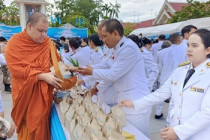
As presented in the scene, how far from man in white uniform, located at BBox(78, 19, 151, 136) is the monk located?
38 cm

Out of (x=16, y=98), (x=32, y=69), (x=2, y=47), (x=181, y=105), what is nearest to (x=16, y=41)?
(x=32, y=69)

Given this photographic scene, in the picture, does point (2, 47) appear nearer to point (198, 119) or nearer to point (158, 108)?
point (158, 108)

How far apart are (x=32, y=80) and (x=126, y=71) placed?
0.87m

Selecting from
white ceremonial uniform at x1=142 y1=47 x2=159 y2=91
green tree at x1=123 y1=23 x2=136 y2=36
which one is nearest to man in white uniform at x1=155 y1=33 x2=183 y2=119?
white ceremonial uniform at x1=142 y1=47 x2=159 y2=91

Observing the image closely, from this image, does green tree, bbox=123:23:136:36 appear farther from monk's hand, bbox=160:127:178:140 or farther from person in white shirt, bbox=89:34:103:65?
monk's hand, bbox=160:127:178:140

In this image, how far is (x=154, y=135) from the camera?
339cm

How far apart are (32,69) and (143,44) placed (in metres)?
3.58

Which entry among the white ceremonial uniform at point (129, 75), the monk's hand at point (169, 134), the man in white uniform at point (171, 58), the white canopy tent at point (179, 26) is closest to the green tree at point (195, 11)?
the white canopy tent at point (179, 26)

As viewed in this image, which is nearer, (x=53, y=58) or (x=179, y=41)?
(x=53, y=58)

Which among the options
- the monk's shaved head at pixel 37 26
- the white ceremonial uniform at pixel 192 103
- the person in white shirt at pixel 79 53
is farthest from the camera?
the person in white shirt at pixel 79 53

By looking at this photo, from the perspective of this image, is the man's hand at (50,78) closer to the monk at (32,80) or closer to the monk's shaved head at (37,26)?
the monk at (32,80)

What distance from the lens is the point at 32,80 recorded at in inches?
74.9

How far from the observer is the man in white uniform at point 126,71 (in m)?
1.91

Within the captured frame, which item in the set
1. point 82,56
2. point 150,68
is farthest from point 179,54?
point 82,56
